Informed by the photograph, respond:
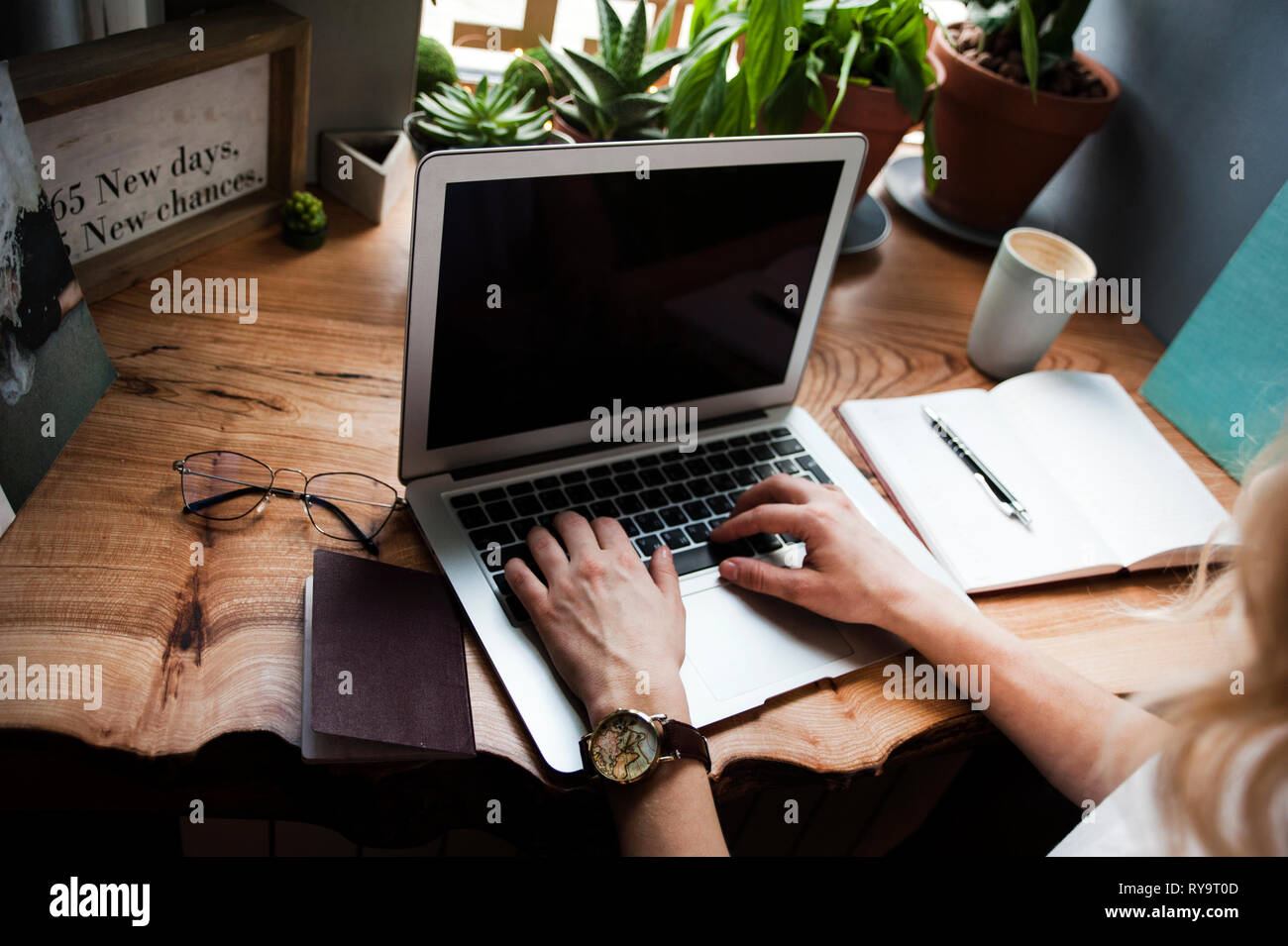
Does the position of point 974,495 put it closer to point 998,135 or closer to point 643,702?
point 643,702

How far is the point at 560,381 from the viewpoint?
84cm

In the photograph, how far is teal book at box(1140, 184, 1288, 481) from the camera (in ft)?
3.40

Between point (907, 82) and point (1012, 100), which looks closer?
point (907, 82)

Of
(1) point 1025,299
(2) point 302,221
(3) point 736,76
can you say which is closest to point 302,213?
(2) point 302,221

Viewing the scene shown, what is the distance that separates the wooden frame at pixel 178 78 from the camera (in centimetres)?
79

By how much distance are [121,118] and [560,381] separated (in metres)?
0.49

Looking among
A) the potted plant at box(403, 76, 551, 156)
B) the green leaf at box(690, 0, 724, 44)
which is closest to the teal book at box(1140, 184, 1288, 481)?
the green leaf at box(690, 0, 724, 44)


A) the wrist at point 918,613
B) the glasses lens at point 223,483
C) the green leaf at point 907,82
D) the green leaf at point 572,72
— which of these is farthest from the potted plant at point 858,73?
the glasses lens at point 223,483

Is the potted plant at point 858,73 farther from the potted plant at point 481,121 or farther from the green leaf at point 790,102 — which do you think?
the potted plant at point 481,121

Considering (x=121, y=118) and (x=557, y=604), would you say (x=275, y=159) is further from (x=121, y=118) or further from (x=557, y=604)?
(x=557, y=604)

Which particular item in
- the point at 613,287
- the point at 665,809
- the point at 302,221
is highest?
the point at 613,287

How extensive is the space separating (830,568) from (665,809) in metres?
0.25

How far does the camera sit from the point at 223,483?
79 cm

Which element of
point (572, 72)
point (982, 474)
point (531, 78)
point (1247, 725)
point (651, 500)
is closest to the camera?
point (1247, 725)
